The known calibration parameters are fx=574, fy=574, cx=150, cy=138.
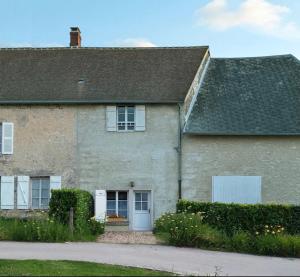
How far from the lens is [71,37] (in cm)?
2870

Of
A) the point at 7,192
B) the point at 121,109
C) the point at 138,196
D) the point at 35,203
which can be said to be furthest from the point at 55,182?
the point at 121,109

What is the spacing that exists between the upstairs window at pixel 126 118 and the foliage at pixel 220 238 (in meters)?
6.23

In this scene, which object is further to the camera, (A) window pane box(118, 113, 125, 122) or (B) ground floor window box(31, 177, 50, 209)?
(B) ground floor window box(31, 177, 50, 209)

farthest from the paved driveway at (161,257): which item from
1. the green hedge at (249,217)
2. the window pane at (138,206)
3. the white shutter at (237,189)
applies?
the white shutter at (237,189)

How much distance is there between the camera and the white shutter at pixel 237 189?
2242 centimetres

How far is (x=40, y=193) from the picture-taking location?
76.5ft

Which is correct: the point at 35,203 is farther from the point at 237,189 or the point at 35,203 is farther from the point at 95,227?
the point at 237,189

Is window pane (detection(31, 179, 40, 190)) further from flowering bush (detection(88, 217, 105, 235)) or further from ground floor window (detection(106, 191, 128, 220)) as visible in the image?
flowering bush (detection(88, 217, 105, 235))

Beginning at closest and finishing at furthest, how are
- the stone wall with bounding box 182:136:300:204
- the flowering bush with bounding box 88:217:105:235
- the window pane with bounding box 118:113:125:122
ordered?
the flowering bush with bounding box 88:217:105:235 → the stone wall with bounding box 182:136:300:204 → the window pane with bounding box 118:113:125:122

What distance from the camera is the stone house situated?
22.6 m

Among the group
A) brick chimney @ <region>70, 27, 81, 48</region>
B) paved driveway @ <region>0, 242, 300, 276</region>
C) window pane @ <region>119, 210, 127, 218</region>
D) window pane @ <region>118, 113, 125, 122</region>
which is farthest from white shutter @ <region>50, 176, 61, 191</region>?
brick chimney @ <region>70, 27, 81, 48</region>

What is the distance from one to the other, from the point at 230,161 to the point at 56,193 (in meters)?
7.70

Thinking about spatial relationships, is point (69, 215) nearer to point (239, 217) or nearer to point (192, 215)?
point (192, 215)

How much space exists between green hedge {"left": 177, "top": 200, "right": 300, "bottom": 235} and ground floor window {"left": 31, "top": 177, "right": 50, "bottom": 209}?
25.7 ft
